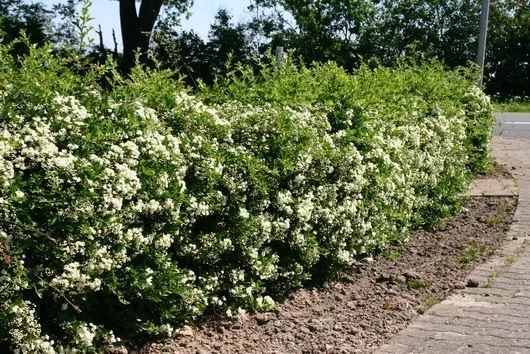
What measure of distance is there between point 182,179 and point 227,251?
648 millimetres

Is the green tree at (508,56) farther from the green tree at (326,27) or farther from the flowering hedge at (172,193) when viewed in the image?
the flowering hedge at (172,193)

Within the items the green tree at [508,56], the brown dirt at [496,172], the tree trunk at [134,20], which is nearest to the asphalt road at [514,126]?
the brown dirt at [496,172]

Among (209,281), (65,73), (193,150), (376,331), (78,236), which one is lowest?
(376,331)

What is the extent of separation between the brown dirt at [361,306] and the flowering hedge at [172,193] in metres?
0.14

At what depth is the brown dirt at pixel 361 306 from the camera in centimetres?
464

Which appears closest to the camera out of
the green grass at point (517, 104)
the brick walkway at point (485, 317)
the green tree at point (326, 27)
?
the brick walkway at point (485, 317)

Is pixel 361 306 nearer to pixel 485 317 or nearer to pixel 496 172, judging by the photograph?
pixel 485 317

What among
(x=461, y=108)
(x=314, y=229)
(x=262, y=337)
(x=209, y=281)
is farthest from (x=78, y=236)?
(x=461, y=108)

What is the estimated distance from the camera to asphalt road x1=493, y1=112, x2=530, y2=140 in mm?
17047

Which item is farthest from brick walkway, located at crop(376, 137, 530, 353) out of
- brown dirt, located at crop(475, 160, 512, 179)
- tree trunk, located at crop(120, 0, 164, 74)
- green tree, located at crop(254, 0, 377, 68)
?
green tree, located at crop(254, 0, 377, 68)

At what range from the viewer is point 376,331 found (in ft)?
16.5

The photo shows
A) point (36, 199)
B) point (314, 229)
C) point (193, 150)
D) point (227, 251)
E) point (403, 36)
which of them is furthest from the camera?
point (403, 36)

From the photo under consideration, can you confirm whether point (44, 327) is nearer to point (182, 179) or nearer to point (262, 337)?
point (182, 179)

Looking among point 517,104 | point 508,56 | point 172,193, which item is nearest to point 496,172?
point 172,193
